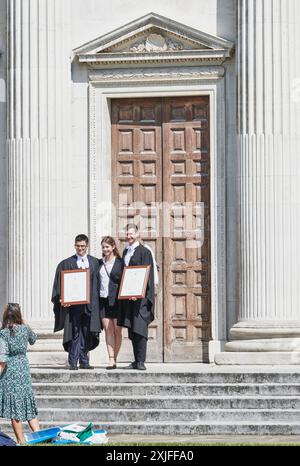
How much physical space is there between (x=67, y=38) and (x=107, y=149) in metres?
1.89

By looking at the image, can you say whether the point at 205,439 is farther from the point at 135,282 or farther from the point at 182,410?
the point at 135,282

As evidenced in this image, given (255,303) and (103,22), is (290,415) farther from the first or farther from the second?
(103,22)

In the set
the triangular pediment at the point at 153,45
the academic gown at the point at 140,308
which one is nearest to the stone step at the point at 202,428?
the academic gown at the point at 140,308

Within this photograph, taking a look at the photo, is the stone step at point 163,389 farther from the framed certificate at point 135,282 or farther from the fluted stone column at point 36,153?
the fluted stone column at point 36,153

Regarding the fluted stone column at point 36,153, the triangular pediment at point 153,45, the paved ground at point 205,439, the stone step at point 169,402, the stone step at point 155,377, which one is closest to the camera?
the paved ground at point 205,439

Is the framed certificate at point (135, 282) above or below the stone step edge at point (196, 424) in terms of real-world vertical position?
above

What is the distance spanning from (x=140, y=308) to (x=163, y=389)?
1.61 metres

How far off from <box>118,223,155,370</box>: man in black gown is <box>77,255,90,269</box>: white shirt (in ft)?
1.95

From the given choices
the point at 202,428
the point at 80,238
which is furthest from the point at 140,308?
the point at 202,428

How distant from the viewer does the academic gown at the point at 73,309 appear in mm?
24359

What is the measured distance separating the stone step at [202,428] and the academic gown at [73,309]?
2663 mm

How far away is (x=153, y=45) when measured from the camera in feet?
87.6

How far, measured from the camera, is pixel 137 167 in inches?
1061

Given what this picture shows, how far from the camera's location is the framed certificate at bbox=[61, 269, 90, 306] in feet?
79.9
